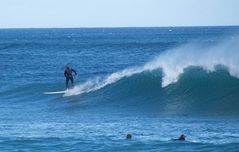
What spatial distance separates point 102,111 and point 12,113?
10.6ft

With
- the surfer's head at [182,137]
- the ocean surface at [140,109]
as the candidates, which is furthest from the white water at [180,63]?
the surfer's head at [182,137]

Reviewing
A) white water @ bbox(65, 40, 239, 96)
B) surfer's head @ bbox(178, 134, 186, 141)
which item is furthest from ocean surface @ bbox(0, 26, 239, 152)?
surfer's head @ bbox(178, 134, 186, 141)

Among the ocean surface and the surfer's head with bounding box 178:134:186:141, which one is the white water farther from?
the surfer's head with bounding box 178:134:186:141

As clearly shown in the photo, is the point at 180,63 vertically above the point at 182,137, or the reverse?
the point at 180,63

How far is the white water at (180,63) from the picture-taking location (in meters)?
28.4

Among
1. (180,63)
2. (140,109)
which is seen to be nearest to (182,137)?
(140,109)

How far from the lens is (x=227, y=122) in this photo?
20.6m

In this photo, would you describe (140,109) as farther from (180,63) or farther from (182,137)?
(182,137)

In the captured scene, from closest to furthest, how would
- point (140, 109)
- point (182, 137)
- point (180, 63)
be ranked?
1. point (182, 137)
2. point (140, 109)
3. point (180, 63)

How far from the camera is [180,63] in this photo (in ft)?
97.6

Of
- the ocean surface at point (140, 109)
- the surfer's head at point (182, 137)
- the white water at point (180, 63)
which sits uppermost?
the white water at point (180, 63)

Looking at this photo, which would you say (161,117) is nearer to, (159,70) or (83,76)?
(159,70)

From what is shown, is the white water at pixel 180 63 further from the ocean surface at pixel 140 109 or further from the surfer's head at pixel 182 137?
the surfer's head at pixel 182 137

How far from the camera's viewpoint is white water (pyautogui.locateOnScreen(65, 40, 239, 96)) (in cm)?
2836
